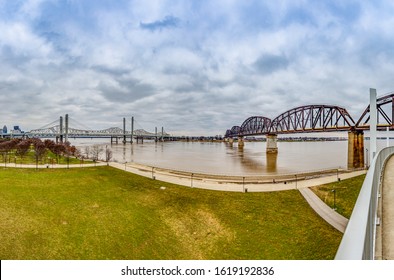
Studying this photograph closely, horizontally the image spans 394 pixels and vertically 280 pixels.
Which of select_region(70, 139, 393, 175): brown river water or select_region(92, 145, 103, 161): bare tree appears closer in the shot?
select_region(70, 139, 393, 175): brown river water

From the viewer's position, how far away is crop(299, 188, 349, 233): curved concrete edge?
1580cm

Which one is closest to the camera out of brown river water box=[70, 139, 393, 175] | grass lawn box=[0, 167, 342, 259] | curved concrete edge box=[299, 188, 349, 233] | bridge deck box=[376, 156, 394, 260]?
bridge deck box=[376, 156, 394, 260]

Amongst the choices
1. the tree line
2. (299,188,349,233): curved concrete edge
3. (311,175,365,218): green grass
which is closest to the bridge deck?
(299,188,349,233): curved concrete edge

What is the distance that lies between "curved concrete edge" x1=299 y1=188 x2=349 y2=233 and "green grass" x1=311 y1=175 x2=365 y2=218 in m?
0.44

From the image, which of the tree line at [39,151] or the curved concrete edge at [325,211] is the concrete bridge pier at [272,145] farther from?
the curved concrete edge at [325,211]

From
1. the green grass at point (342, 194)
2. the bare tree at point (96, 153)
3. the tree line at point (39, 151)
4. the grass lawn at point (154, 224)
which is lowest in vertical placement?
the grass lawn at point (154, 224)

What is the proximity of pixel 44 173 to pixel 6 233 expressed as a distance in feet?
46.2

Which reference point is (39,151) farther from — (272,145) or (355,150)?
(272,145)

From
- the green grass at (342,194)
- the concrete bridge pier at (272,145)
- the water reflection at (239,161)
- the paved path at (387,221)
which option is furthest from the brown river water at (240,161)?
the paved path at (387,221)

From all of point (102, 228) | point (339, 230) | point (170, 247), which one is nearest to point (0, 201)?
point (102, 228)

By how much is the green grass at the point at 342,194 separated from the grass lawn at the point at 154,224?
79.6 inches

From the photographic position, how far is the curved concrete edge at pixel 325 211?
15801 millimetres

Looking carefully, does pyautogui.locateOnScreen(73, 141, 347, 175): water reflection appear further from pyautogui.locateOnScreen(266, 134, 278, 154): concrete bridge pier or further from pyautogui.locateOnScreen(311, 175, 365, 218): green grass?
pyautogui.locateOnScreen(311, 175, 365, 218): green grass
